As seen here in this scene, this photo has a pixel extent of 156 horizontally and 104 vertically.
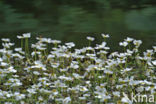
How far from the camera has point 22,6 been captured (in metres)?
4.36

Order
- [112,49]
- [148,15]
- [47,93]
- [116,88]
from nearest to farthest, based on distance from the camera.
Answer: [47,93]
[116,88]
[112,49]
[148,15]

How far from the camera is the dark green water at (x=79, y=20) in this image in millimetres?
3709

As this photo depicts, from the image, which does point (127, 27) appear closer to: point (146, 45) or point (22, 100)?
point (146, 45)

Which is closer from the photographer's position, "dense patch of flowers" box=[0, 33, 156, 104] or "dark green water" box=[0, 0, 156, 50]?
"dense patch of flowers" box=[0, 33, 156, 104]

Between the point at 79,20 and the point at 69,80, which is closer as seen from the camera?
the point at 69,80

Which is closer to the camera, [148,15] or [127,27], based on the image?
[127,27]

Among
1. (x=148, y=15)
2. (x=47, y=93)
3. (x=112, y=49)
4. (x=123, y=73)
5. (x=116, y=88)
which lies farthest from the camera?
(x=148, y=15)

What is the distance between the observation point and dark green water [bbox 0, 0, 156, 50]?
12.2 feet

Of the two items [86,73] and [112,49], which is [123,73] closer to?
[86,73]

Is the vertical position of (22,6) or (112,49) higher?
(22,6)

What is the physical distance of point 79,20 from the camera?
160 inches

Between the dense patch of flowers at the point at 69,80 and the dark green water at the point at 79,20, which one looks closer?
the dense patch of flowers at the point at 69,80

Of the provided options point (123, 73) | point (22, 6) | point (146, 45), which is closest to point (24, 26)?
point (22, 6)

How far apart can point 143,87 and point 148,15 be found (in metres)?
1.89
